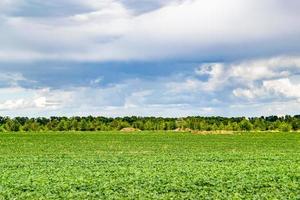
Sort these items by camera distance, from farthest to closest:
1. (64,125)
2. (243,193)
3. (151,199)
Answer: (64,125) < (243,193) < (151,199)

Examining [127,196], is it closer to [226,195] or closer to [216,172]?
[226,195]

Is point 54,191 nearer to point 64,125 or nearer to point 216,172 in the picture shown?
point 216,172

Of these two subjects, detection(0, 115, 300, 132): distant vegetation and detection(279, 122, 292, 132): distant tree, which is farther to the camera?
detection(0, 115, 300, 132): distant vegetation

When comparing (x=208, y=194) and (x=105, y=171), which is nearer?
(x=208, y=194)

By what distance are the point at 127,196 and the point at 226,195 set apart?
12.8 ft

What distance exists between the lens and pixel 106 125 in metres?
161

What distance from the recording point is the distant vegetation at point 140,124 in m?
154

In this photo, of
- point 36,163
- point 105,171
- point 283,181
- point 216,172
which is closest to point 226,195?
point 283,181

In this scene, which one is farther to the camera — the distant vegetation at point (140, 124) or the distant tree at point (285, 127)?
the distant vegetation at point (140, 124)

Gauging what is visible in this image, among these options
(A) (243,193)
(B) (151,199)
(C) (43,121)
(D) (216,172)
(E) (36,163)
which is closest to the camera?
(B) (151,199)

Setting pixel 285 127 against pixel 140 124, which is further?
pixel 140 124

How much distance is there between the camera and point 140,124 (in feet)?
543

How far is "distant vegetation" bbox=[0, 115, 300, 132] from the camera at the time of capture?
505ft

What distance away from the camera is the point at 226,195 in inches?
816
